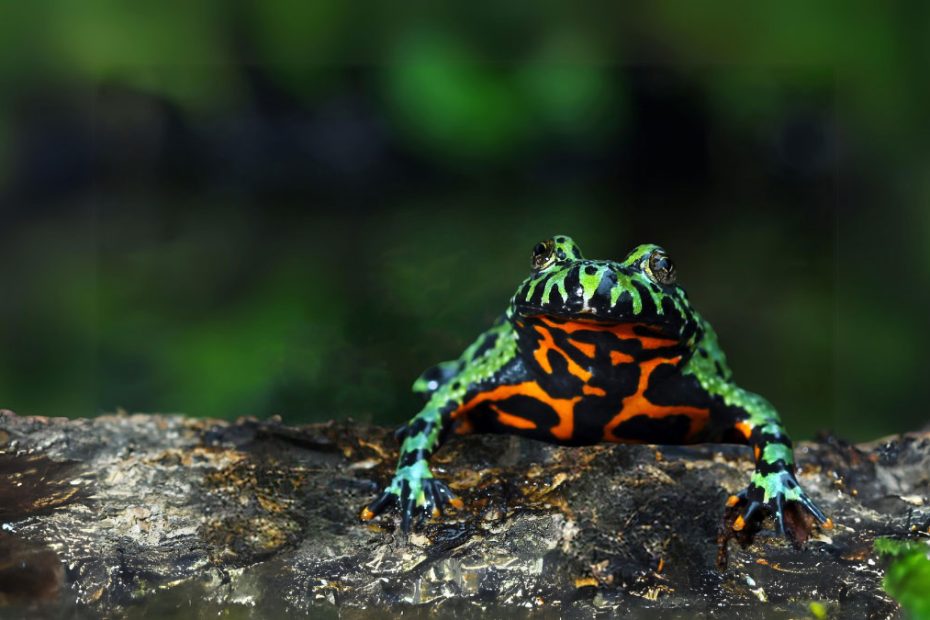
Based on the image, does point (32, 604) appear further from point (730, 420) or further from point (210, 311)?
point (210, 311)

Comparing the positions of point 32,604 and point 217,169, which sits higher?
point 217,169

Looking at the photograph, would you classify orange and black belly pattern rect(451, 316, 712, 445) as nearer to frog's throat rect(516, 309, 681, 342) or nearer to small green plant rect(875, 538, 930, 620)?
frog's throat rect(516, 309, 681, 342)

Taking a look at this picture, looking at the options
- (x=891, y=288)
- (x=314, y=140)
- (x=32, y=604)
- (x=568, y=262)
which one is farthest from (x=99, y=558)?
(x=314, y=140)

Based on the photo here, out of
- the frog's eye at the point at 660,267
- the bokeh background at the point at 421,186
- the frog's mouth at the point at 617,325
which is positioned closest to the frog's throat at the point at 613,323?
the frog's mouth at the point at 617,325

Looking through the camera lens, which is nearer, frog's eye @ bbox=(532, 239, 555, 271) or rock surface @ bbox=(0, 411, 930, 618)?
rock surface @ bbox=(0, 411, 930, 618)

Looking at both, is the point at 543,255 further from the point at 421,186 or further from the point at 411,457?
the point at 421,186

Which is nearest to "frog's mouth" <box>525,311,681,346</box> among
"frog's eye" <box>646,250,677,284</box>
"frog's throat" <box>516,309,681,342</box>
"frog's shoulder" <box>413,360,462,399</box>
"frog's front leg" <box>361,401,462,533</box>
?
"frog's throat" <box>516,309,681,342</box>

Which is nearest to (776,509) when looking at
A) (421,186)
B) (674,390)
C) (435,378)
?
(674,390)
